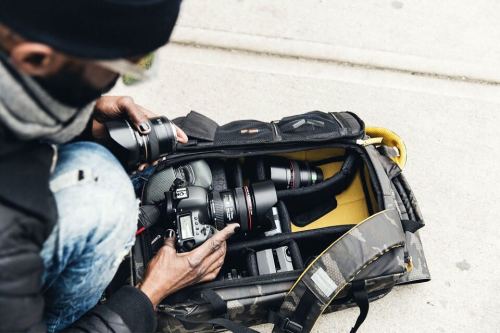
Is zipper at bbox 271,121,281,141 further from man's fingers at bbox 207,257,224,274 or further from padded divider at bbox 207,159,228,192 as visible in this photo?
man's fingers at bbox 207,257,224,274

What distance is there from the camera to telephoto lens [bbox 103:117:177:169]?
139 centimetres

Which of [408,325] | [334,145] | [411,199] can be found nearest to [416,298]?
[408,325]

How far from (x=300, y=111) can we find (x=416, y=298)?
839 millimetres

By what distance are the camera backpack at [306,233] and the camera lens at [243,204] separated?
0.08 metres

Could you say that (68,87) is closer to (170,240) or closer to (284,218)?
(170,240)

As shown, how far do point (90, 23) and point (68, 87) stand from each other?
5.5 inches

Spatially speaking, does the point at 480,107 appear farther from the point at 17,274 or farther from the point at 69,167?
the point at 17,274

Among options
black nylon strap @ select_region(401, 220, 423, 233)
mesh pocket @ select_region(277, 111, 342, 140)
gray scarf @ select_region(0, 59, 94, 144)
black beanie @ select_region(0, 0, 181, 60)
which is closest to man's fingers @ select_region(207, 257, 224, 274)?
mesh pocket @ select_region(277, 111, 342, 140)

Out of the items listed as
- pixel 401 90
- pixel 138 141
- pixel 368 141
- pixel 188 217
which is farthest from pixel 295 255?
pixel 401 90

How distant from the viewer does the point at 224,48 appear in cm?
234

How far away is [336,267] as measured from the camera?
146cm

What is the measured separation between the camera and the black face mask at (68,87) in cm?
89

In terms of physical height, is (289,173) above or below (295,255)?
above

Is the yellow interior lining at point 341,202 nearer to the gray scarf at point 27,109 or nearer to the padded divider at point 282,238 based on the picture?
the padded divider at point 282,238
